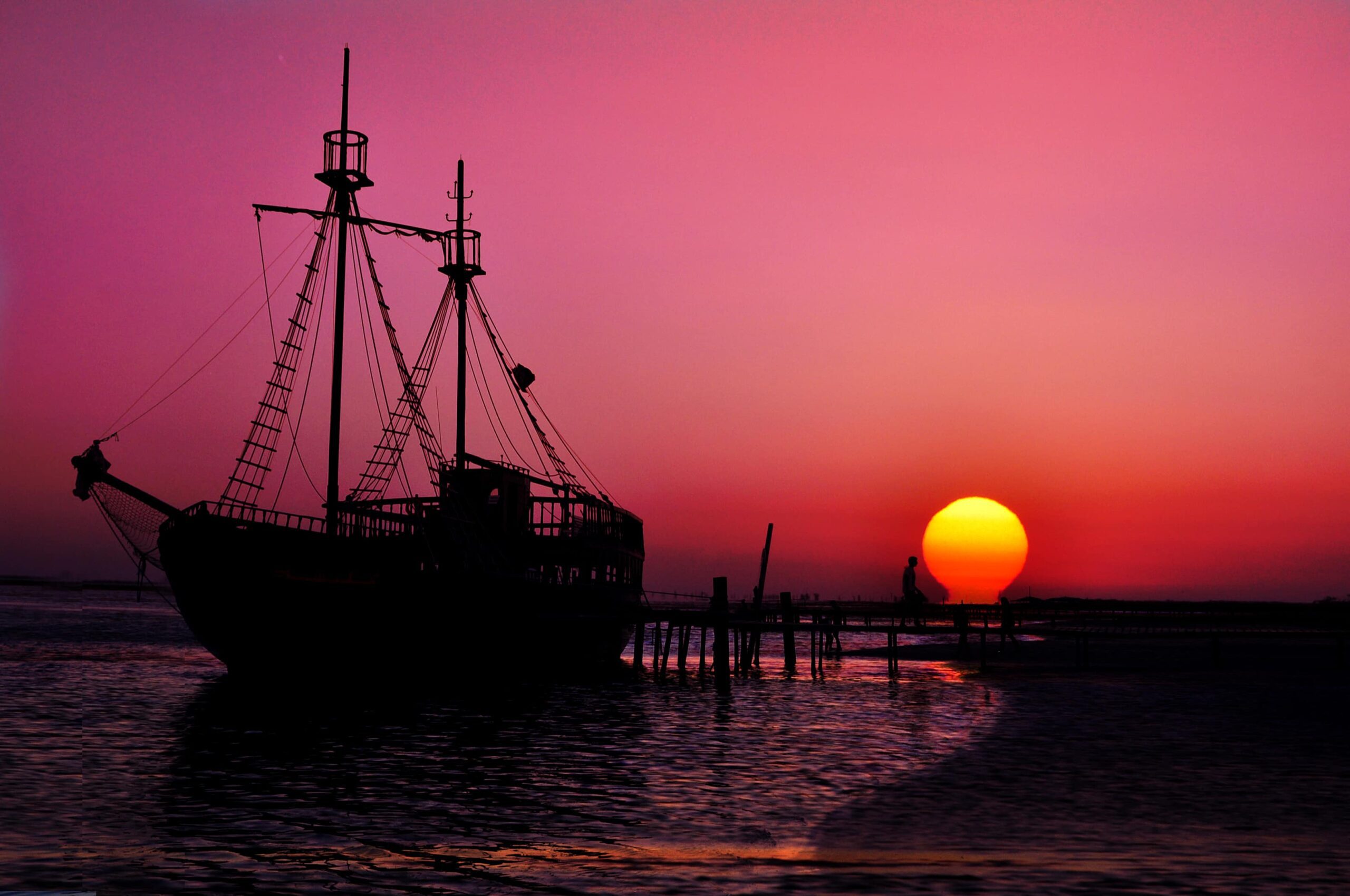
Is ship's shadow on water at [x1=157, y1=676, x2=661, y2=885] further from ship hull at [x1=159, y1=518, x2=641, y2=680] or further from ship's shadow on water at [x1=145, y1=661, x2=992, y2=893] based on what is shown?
ship hull at [x1=159, y1=518, x2=641, y2=680]

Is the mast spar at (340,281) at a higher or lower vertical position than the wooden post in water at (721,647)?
higher

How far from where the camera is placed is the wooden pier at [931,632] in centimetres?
4044

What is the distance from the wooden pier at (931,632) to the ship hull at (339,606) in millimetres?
6016

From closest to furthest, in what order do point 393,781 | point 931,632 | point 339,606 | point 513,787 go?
point 513,787
point 393,781
point 339,606
point 931,632

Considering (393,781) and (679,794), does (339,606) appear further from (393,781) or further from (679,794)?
(679,794)

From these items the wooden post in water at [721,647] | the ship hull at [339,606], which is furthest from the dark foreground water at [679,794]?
the wooden post in water at [721,647]

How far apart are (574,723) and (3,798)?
12532 millimetres

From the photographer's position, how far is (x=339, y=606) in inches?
1304

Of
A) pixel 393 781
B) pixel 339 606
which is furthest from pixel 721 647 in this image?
pixel 393 781

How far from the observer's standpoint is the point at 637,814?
46.8 feet

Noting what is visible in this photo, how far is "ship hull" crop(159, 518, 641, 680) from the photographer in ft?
105

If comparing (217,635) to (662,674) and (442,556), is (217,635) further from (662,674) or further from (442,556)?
(662,674)

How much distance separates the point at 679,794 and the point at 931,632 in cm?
2532

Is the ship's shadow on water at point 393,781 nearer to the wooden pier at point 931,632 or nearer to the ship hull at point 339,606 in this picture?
the ship hull at point 339,606
